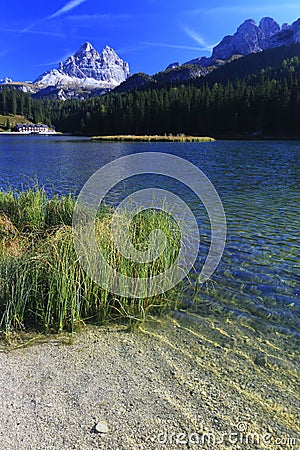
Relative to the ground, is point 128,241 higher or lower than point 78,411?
higher

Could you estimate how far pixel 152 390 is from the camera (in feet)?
15.9

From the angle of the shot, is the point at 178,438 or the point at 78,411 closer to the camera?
the point at 178,438

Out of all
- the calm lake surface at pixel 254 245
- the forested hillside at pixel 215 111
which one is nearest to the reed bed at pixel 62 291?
the calm lake surface at pixel 254 245

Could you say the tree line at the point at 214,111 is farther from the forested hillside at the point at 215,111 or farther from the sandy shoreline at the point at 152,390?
the sandy shoreline at the point at 152,390

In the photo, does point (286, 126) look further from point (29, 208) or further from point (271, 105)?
point (29, 208)

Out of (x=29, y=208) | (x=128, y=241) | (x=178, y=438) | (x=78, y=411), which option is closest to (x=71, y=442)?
(x=78, y=411)

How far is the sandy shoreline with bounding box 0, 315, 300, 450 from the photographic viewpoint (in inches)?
157

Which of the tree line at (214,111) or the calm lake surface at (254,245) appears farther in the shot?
the tree line at (214,111)

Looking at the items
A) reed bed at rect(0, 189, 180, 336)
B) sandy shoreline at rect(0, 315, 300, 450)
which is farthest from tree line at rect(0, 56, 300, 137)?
sandy shoreline at rect(0, 315, 300, 450)

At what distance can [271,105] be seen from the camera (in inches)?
4040

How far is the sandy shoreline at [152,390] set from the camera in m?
3.99

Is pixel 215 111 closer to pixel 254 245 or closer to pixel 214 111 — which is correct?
pixel 214 111

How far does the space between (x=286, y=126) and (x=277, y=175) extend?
78.7 metres

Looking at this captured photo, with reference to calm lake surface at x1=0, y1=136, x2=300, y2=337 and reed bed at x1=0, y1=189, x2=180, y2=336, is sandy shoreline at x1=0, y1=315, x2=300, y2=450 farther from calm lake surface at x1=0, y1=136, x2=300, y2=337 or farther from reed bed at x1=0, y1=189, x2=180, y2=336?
calm lake surface at x1=0, y1=136, x2=300, y2=337
